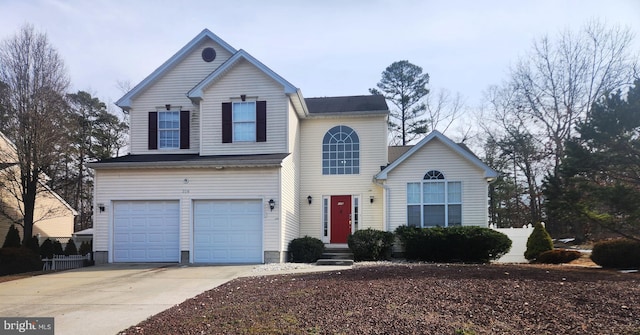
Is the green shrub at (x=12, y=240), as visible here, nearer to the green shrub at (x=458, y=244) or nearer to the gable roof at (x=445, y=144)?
the gable roof at (x=445, y=144)

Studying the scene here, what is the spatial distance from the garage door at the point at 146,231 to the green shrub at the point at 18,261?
246 centimetres

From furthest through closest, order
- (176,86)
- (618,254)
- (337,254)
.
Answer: (176,86), (337,254), (618,254)

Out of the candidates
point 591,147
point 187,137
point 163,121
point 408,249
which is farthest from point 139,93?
point 591,147

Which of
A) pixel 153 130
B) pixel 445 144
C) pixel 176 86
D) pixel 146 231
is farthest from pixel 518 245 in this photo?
pixel 153 130

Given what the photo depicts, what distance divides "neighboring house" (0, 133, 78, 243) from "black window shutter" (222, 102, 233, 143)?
8.27m

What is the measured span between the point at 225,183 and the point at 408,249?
6.81 metres

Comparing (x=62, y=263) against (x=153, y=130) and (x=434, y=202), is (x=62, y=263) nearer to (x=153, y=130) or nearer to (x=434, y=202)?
(x=153, y=130)

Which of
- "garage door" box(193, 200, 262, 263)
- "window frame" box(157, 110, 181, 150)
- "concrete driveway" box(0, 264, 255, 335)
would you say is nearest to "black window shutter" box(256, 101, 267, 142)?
"garage door" box(193, 200, 262, 263)

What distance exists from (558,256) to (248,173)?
11.2 m

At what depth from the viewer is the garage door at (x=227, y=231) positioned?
1579cm

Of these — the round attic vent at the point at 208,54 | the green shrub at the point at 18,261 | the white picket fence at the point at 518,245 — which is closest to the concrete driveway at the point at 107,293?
the green shrub at the point at 18,261

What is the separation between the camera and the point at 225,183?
52.3 ft

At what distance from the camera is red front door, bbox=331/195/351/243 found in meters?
19.6

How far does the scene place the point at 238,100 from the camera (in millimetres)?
17203
